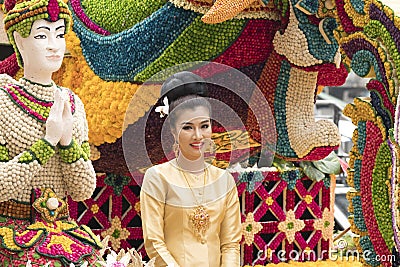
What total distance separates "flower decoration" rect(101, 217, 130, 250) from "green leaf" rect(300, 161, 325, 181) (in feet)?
3.21

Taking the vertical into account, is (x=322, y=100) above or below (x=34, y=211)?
above

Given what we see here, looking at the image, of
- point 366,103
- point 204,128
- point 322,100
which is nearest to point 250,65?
point 366,103

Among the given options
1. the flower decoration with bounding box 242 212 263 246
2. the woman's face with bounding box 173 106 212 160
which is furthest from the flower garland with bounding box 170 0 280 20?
the flower decoration with bounding box 242 212 263 246

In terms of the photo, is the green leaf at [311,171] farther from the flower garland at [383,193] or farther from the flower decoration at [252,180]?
the flower garland at [383,193]

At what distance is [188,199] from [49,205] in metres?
0.46

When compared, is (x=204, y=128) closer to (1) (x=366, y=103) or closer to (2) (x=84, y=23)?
(1) (x=366, y=103)

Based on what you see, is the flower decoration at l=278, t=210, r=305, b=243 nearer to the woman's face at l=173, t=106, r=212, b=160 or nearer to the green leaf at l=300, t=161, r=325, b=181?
the green leaf at l=300, t=161, r=325, b=181

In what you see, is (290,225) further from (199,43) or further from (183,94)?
(183,94)

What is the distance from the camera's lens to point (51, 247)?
2.80m

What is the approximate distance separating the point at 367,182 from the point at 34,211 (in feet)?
4.13

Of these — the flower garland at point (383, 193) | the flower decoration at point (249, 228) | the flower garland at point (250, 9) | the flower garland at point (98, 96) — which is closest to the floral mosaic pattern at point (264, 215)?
the flower decoration at point (249, 228)

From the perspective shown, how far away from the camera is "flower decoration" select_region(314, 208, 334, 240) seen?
15.0ft

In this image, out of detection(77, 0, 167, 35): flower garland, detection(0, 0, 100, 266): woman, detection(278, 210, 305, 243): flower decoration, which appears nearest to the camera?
detection(0, 0, 100, 266): woman

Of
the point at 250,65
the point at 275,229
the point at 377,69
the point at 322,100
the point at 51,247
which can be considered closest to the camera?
the point at 51,247
